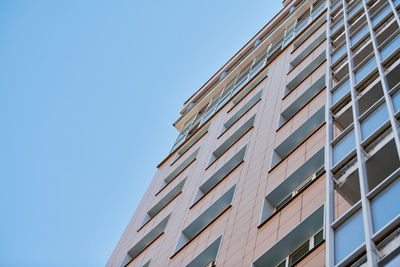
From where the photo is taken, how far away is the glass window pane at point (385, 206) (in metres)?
8.79

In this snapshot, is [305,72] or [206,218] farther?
[305,72]

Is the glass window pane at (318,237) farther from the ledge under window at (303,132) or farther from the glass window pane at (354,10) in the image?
the glass window pane at (354,10)

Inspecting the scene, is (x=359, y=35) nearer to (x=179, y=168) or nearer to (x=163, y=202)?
(x=163, y=202)

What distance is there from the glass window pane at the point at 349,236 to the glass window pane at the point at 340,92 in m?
5.13

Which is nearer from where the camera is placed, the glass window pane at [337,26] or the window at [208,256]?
the window at [208,256]

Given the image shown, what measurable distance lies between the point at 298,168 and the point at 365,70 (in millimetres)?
3858

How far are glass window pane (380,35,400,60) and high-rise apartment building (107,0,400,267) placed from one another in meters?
0.04

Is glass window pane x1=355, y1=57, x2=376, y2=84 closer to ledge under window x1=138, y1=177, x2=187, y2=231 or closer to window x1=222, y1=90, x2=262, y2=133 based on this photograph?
window x1=222, y1=90, x2=262, y2=133

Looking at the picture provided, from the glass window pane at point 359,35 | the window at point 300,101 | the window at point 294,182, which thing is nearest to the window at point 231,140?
the window at point 300,101

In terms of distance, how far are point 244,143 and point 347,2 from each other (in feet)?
29.2

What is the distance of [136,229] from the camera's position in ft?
87.0

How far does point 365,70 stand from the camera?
1447cm

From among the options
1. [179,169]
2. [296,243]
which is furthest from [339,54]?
[179,169]

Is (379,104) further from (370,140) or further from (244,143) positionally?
(244,143)
